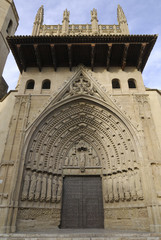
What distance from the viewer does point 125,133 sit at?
6.89 metres

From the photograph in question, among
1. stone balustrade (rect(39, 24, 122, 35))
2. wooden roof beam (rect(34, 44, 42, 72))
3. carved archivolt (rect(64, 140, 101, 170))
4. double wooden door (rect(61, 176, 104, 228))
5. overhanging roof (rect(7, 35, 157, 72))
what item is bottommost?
double wooden door (rect(61, 176, 104, 228))

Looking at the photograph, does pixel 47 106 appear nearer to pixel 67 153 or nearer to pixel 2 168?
pixel 67 153

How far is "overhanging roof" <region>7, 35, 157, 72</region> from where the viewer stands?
7621mm

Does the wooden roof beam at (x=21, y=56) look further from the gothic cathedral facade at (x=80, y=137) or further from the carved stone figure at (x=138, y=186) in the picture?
the carved stone figure at (x=138, y=186)

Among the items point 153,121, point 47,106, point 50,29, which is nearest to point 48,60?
point 47,106

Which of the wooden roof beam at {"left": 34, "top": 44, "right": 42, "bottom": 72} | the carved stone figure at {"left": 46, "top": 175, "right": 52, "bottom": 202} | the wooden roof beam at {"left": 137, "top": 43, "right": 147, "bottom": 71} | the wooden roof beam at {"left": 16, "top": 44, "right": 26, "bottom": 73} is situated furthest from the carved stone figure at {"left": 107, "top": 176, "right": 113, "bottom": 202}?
the wooden roof beam at {"left": 16, "top": 44, "right": 26, "bottom": 73}

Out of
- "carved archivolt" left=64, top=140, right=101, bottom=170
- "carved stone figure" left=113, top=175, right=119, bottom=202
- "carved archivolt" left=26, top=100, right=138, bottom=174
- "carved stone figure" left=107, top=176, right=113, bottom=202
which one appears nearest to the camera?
"carved stone figure" left=113, top=175, right=119, bottom=202

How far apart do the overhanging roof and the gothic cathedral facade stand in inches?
1.8

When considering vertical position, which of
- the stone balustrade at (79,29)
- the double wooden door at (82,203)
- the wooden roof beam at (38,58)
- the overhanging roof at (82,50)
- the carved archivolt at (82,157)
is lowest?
the double wooden door at (82,203)

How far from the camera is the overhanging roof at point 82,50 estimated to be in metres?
7.62

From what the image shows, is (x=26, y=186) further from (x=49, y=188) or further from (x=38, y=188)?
(x=49, y=188)

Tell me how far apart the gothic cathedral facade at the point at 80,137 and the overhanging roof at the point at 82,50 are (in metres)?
0.05

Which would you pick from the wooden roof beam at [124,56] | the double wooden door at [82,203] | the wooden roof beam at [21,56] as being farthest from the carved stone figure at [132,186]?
the wooden roof beam at [21,56]

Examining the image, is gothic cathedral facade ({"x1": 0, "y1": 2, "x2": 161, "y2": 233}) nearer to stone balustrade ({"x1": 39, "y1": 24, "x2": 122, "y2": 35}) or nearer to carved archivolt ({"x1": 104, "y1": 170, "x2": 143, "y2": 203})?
carved archivolt ({"x1": 104, "y1": 170, "x2": 143, "y2": 203})
